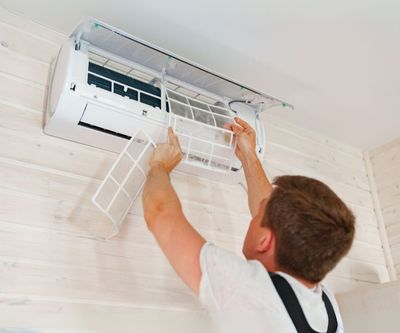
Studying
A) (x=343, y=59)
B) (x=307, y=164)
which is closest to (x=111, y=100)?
(x=343, y=59)

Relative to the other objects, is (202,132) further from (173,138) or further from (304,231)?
(304,231)

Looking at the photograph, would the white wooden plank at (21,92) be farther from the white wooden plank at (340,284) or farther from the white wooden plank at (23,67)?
the white wooden plank at (340,284)

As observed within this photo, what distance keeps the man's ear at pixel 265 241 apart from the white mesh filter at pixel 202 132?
1.34 feet

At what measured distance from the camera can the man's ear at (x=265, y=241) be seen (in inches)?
37.4

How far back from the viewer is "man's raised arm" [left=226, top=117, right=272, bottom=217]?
4.28ft

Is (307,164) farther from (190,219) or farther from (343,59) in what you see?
(190,219)

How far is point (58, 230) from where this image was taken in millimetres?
1162

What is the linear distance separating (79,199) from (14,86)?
34cm

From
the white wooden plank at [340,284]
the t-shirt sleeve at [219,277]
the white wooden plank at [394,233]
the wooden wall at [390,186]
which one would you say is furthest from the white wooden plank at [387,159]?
the t-shirt sleeve at [219,277]

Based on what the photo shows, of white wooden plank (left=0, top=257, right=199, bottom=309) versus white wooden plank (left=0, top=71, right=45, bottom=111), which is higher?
white wooden plank (left=0, top=71, right=45, bottom=111)

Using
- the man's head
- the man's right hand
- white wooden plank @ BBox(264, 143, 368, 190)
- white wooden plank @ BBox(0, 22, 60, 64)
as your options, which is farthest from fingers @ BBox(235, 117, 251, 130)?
white wooden plank @ BBox(0, 22, 60, 64)

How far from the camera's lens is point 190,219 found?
4.66 ft

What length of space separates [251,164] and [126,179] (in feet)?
1.26

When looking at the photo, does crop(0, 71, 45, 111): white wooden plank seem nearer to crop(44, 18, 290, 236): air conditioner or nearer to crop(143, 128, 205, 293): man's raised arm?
crop(44, 18, 290, 236): air conditioner
